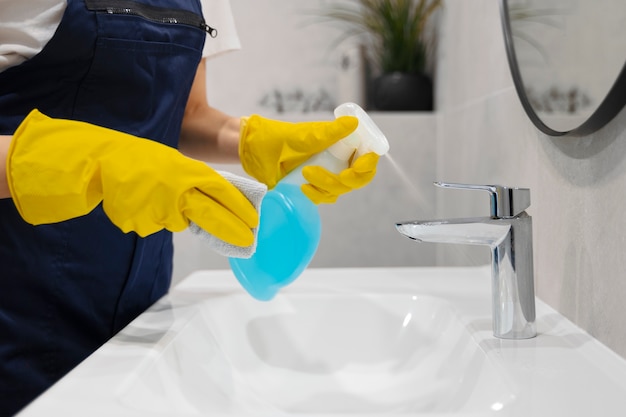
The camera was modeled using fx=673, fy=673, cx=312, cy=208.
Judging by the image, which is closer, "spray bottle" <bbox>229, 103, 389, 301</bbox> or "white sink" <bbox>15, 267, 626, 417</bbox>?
"white sink" <bbox>15, 267, 626, 417</bbox>

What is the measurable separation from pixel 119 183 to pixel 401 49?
145 cm

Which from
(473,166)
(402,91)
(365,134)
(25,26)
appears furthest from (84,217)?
(402,91)

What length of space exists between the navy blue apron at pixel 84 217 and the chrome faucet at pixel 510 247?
Answer: 1.39 feet

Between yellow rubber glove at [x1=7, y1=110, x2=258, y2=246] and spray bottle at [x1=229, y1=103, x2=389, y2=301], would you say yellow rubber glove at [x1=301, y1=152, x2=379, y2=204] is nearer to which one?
spray bottle at [x1=229, y1=103, x2=389, y2=301]

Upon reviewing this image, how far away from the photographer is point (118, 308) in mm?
975

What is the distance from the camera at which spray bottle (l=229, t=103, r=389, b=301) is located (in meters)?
0.85

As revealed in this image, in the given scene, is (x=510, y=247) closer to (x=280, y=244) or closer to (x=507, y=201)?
(x=507, y=201)

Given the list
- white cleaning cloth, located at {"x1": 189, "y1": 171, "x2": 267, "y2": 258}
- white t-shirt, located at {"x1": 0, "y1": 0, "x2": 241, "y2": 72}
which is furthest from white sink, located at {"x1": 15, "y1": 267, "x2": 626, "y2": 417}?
white t-shirt, located at {"x1": 0, "y1": 0, "x2": 241, "y2": 72}

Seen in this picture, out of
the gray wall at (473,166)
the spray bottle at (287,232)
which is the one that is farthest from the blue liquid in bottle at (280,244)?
the gray wall at (473,166)

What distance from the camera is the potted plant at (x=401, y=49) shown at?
194 centimetres

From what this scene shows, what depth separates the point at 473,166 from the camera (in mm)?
1449

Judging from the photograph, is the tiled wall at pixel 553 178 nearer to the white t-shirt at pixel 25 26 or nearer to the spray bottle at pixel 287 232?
the spray bottle at pixel 287 232

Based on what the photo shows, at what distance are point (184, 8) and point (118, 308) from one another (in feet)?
1.46

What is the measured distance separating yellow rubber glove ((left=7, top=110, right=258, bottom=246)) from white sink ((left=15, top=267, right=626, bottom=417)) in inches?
6.3
